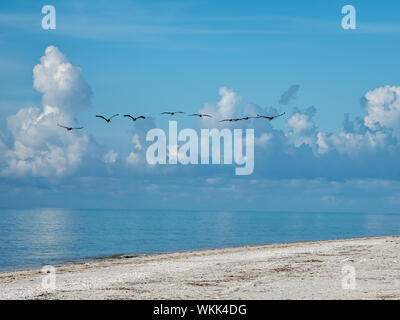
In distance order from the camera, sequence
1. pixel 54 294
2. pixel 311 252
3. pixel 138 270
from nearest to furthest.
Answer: pixel 54 294 < pixel 138 270 < pixel 311 252

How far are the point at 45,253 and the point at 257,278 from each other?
4176 cm

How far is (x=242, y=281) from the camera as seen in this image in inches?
1208

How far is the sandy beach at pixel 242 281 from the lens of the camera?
26562mm

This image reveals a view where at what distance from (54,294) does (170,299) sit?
19.6ft

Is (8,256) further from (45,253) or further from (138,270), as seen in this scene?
(138,270)

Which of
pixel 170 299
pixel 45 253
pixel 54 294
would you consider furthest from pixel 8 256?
pixel 170 299

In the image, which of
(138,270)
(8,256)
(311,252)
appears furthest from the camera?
(8,256)

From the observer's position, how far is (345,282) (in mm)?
29562

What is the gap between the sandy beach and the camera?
87.1 feet
